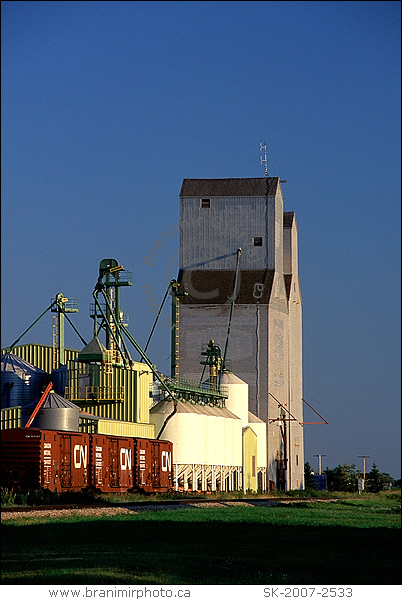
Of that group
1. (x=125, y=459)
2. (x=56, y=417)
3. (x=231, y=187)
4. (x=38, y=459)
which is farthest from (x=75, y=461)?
(x=231, y=187)

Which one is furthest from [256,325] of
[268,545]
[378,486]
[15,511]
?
[268,545]

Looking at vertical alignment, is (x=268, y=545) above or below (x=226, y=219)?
below

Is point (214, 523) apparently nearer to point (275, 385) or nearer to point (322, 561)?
point (322, 561)

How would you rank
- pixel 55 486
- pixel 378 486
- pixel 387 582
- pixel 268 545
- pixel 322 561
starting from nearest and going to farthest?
pixel 387 582, pixel 322 561, pixel 268 545, pixel 55 486, pixel 378 486

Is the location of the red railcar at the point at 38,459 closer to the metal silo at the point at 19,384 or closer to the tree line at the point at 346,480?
the metal silo at the point at 19,384

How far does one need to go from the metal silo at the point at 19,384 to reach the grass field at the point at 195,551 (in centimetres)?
3049

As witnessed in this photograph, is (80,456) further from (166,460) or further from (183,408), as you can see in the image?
(183,408)

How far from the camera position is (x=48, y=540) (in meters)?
21.3

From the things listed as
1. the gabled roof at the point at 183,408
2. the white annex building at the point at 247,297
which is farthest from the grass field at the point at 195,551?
the white annex building at the point at 247,297

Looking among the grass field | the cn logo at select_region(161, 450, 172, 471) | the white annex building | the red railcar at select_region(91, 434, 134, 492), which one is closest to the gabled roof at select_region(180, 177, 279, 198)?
the white annex building

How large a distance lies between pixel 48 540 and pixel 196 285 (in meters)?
63.3

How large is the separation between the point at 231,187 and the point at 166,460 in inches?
1448

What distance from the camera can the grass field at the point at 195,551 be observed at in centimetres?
1616
